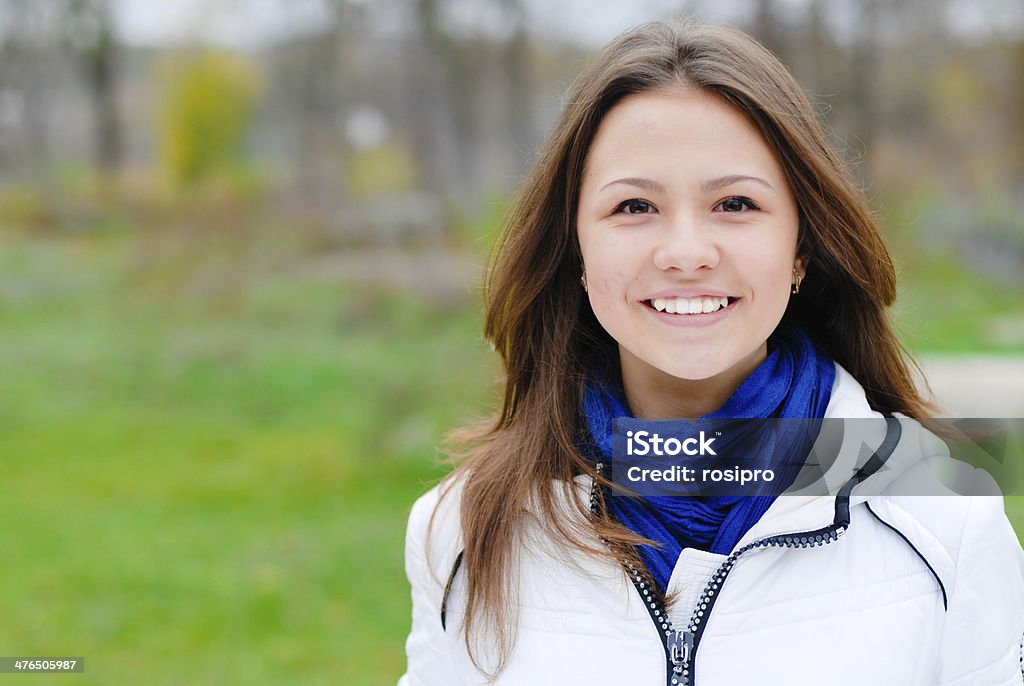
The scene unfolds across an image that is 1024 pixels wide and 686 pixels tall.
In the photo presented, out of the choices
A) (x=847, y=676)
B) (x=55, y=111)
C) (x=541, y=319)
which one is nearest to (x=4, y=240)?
(x=55, y=111)

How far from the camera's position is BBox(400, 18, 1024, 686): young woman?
4.26ft

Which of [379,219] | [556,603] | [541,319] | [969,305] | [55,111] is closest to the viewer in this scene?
[556,603]

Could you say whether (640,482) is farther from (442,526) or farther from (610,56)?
(610,56)

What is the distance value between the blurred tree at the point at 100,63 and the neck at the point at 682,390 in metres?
8.93

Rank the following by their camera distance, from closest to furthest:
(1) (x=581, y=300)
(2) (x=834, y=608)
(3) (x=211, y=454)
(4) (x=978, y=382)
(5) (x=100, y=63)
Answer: (2) (x=834, y=608), (1) (x=581, y=300), (4) (x=978, y=382), (3) (x=211, y=454), (5) (x=100, y=63)

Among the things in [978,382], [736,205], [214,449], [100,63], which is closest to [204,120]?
[100,63]

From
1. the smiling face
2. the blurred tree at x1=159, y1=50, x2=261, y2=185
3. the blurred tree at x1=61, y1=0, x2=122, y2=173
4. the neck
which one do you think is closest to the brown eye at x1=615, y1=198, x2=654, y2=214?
the smiling face

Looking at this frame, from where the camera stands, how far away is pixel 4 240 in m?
9.39

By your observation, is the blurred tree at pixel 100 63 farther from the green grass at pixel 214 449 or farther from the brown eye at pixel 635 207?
the brown eye at pixel 635 207

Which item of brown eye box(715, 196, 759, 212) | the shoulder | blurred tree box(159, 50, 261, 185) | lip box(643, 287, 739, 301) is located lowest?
the shoulder

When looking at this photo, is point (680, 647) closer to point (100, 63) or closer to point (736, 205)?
point (736, 205)

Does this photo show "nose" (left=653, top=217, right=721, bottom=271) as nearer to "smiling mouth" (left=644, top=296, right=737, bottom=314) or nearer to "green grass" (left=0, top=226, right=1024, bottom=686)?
"smiling mouth" (left=644, top=296, right=737, bottom=314)

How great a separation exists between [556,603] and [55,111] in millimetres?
10216

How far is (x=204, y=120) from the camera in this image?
891 centimetres
